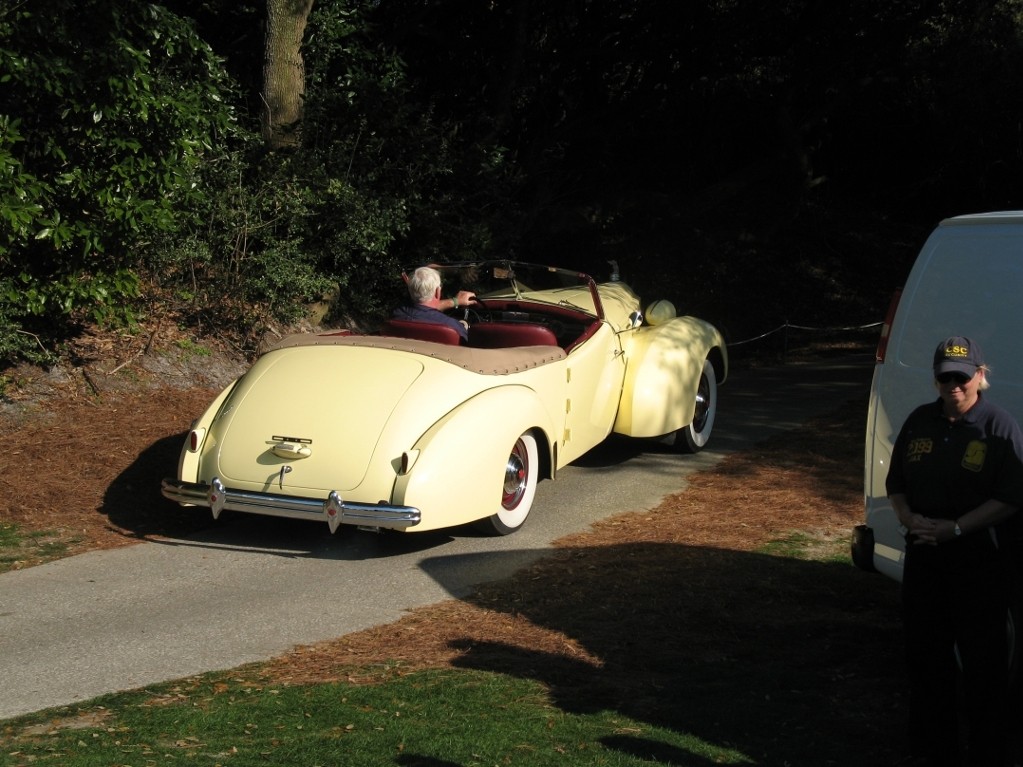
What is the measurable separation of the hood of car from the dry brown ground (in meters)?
1.05

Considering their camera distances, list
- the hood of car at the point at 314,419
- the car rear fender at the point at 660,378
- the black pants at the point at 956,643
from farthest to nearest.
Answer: the car rear fender at the point at 660,378 < the hood of car at the point at 314,419 < the black pants at the point at 956,643

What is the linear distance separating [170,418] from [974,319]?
713 centimetres

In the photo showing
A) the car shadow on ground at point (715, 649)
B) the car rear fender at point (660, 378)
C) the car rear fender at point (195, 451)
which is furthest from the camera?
the car rear fender at point (660, 378)

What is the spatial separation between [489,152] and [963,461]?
11.7 metres

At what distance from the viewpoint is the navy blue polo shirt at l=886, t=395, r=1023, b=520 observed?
4.44 m

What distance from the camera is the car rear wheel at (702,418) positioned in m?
10.7

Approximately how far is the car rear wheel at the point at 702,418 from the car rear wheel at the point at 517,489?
2.57m

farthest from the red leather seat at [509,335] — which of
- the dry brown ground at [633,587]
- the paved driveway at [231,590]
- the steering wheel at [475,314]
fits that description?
the dry brown ground at [633,587]

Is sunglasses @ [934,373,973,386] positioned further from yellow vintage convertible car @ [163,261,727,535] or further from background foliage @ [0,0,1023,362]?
background foliage @ [0,0,1023,362]

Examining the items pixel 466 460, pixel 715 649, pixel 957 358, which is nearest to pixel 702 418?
pixel 466 460

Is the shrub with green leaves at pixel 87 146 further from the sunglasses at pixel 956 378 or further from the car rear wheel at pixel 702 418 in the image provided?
the sunglasses at pixel 956 378

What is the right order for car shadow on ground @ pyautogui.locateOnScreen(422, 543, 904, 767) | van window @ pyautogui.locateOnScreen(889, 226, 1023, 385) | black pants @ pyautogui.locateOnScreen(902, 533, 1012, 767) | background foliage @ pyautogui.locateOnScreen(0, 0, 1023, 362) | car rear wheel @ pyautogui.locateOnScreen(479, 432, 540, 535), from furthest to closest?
background foliage @ pyautogui.locateOnScreen(0, 0, 1023, 362), car rear wheel @ pyautogui.locateOnScreen(479, 432, 540, 535), van window @ pyautogui.locateOnScreen(889, 226, 1023, 385), car shadow on ground @ pyautogui.locateOnScreen(422, 543, 904, 767), black pants @ pyautogui.locateOnScreen(902, 533, 1012, 767)

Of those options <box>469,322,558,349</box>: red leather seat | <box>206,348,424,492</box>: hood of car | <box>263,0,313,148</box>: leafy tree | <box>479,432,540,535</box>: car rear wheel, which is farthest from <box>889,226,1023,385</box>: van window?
<box>263,0,313,148</box>: leafy tree

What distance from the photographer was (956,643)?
4605 millimetres
